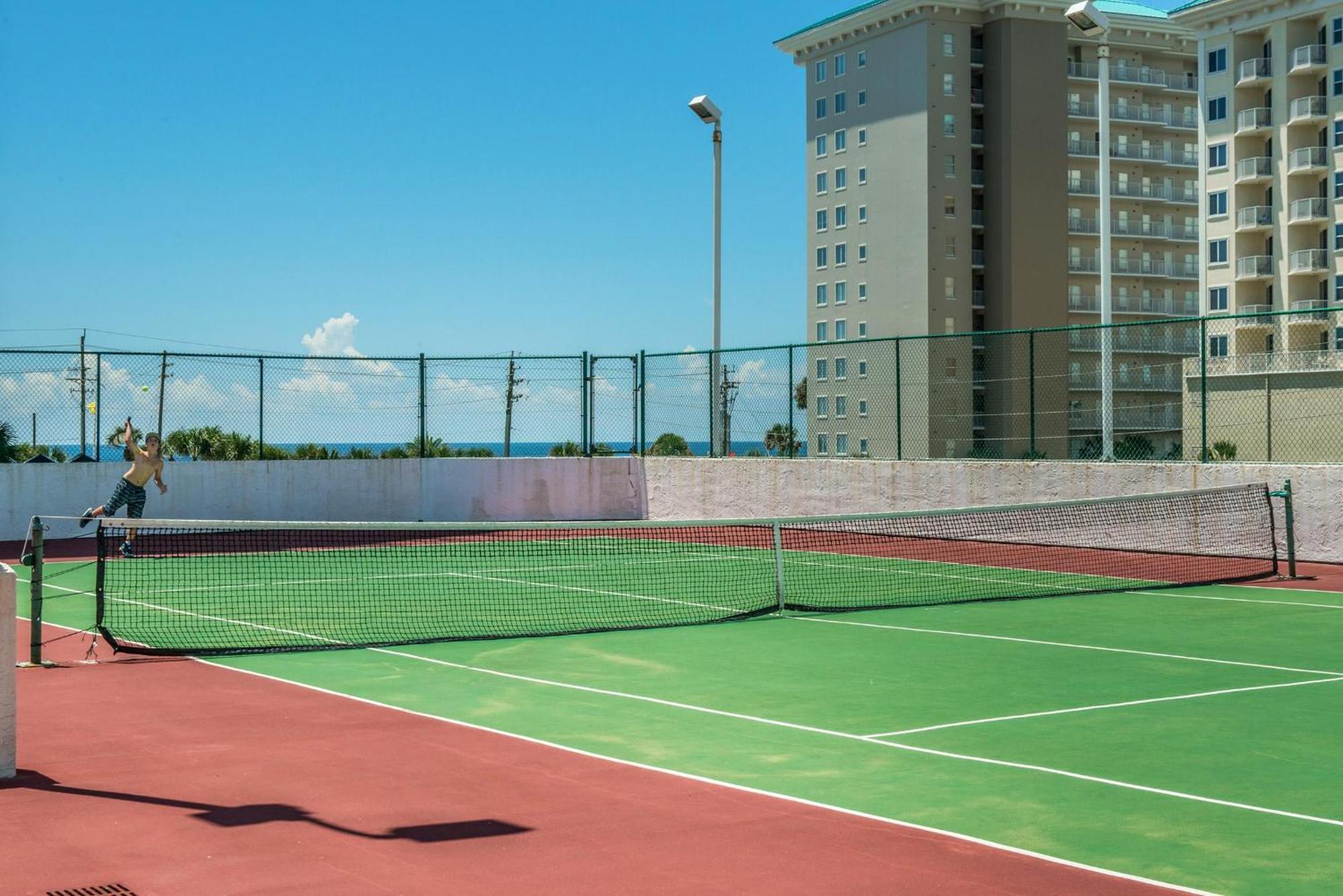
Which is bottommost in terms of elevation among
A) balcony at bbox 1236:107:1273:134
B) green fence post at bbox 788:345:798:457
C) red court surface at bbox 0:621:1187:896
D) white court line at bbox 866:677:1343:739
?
red court surface at bbox 0:621:1187:896

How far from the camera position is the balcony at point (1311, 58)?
244 feet

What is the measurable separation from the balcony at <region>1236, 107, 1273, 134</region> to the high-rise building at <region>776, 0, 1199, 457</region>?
24.1ft

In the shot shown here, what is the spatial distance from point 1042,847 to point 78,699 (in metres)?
6.39

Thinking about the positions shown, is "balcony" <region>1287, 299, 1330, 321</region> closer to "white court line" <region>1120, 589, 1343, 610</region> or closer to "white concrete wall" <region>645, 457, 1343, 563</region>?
"white concrete wall" <region>645, 457, 1343, 563</region>

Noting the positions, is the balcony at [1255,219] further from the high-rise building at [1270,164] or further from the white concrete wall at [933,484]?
the white concrete wall at [933,484]

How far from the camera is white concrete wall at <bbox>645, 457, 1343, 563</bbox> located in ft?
61.8

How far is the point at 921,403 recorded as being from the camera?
48.7 m

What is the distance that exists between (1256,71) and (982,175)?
1669 centimetres

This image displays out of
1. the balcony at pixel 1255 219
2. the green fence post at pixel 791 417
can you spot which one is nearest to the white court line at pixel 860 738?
the green fence post at pixel 791 417

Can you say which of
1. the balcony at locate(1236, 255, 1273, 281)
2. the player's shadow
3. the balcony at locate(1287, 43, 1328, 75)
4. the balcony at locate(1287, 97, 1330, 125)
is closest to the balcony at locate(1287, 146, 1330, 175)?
the balcony at locate(1287, 97, 1330, 125)

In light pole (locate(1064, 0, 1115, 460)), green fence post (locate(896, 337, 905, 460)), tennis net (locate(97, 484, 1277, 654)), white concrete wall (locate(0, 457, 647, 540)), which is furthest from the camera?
white concrete wall (locate(0, 457, 647, 540))

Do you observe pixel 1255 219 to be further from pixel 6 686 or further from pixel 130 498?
pixel 6 686

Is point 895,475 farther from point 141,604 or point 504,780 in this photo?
point 504,780

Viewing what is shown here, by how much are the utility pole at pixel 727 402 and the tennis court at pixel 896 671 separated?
6.17m
